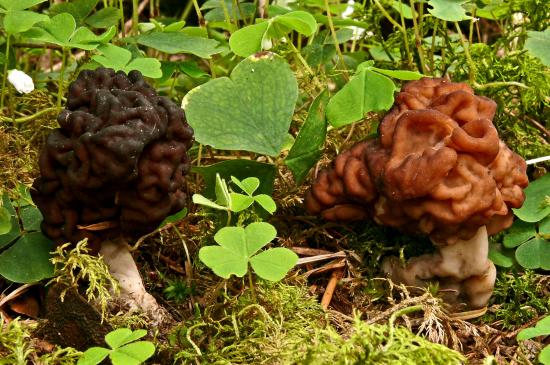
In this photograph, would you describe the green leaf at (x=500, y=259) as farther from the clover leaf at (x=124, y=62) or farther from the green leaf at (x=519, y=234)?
the clover leaf at (x=124, y=62)

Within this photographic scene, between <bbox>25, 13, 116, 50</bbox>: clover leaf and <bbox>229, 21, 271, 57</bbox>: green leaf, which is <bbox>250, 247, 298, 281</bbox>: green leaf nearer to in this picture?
<bbox>229, 21, 271, 57</bbox>: green leaf

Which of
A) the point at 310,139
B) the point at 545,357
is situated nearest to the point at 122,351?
the point at 310,139

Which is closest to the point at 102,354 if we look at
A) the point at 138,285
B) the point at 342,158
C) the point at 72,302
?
the point at 72,302

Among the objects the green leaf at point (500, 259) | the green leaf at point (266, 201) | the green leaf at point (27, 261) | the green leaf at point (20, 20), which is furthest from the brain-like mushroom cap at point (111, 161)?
the green leaf at point (500, 259)

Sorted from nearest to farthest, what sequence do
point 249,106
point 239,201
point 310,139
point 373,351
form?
point 373,351 → point 239,201 → point 310,139 → point 249,106

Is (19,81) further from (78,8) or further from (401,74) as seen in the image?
(401,74)

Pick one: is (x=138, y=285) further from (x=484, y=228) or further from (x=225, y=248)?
(x=484, y=228)
